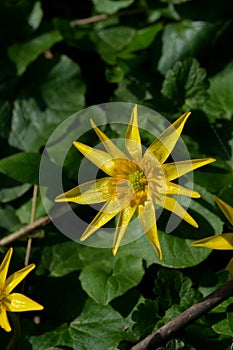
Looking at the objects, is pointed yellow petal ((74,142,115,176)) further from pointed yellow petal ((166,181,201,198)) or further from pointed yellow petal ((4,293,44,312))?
pointed yellow petal ((4,293,44,312))

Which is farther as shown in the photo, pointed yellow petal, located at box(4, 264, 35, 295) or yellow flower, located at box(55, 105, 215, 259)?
pointed yellow petal, located at box(4, 264, 35, 295)

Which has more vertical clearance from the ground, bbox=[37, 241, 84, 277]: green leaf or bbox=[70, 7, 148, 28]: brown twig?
bbox=[70, 7, 148, 28]: brown twig

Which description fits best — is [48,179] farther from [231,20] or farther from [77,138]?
[231,20]

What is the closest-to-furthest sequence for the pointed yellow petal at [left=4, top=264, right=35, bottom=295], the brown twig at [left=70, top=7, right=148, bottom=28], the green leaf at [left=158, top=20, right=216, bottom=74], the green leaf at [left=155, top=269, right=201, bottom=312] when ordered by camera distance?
the pointed yellow petal at [left=4, top=264, right=35, bottom=295], the green leaf at [left=155, top=269, right=201, bottom=312], the green leaf at [left=158, top=20, right=216, bottom=74], the brown twig at [left=70, top=7, right=148, bottom=28]

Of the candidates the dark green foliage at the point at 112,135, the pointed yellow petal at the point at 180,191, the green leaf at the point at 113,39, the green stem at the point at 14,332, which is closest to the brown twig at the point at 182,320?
the dark green foliage at the point at 112,135

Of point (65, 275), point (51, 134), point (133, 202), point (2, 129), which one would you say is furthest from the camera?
point (2, 129)

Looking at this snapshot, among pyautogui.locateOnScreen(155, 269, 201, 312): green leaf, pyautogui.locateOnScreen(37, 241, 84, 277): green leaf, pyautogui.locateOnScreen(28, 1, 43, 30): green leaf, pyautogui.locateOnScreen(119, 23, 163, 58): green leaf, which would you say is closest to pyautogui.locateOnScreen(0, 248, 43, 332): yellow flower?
pyautogui.locateOnScreen(37, 241, 84, 277): green leaf

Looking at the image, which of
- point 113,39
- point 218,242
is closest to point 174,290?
point 218,242

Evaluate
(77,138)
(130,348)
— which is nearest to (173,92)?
(77,138)
